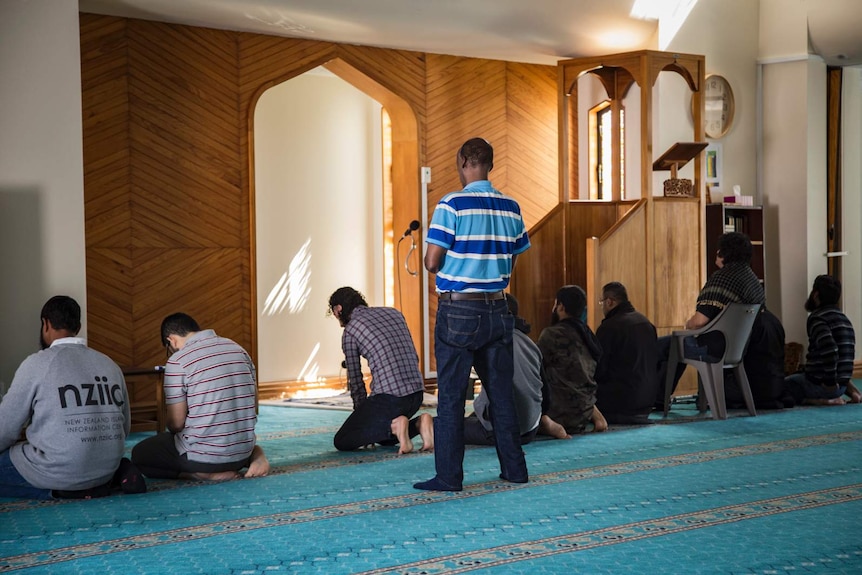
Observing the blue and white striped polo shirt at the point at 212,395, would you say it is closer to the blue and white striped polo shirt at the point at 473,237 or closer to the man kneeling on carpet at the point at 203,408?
the man kneeling on carpet at the point at 203,408

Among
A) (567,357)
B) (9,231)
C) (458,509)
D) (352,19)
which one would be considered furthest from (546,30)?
(458,509)

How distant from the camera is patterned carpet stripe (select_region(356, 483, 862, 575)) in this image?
329 cm

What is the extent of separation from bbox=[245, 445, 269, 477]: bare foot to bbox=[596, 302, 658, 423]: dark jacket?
2473 mm

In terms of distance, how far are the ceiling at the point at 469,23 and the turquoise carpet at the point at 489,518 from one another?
3.42 metres

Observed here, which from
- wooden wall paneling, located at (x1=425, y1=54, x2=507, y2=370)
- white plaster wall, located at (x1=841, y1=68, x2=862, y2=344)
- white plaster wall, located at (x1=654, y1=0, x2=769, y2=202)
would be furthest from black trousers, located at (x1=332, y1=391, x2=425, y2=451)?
white plaster wall, located at (x1=841, y1=68, x2=862, y2=344)

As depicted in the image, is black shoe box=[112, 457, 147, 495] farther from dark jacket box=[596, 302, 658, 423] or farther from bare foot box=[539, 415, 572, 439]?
dark jacket box=[596, 302, 658, 423]

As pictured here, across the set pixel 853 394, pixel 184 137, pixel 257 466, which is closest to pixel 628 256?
pixel 853 394

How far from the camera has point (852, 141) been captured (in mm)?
9242

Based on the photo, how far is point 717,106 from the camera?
28.1ft

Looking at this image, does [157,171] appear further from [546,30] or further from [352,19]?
[546,30]

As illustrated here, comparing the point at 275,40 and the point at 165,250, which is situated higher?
the point at 275,40

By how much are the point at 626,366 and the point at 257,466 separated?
261 cm

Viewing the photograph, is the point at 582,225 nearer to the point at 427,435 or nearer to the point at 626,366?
the point at 626,366

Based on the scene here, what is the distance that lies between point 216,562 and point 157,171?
468 cm
